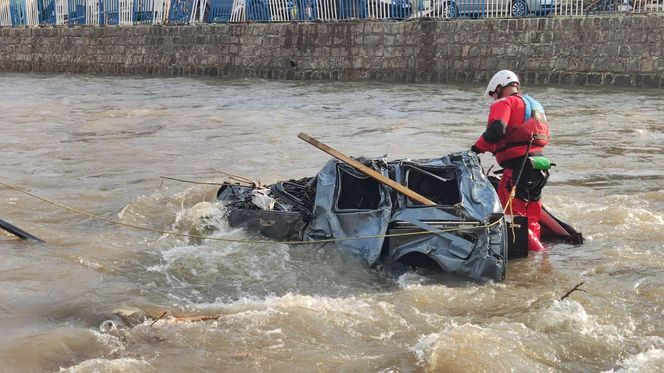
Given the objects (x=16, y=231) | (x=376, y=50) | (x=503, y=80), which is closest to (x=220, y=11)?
(x=376, y=50)

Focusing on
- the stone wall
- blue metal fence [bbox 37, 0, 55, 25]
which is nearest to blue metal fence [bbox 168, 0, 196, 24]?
the stone wall

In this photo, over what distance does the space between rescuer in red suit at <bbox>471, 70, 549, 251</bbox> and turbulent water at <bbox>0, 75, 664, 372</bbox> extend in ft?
1.87

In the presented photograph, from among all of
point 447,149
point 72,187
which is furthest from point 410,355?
point 447,149

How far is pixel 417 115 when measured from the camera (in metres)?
16.5

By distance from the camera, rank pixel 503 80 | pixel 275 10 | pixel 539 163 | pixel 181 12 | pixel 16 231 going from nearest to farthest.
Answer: pixel 539 163, pixel 503 80, pixel 16 231, pixel 275 10, pixel 181 12

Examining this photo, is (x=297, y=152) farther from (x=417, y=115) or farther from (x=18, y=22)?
(x=18, y=22)

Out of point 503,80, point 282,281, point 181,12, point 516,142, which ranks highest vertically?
point 181,12

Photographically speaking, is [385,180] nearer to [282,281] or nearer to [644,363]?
[282,281]

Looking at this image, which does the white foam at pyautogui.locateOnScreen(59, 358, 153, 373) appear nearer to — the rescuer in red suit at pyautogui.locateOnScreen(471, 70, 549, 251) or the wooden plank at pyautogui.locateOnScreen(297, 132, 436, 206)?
the wooden plank at pyautogui.locateOnScreen(297, 132, 436, 206)

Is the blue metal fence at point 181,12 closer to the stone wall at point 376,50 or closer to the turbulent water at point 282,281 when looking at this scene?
the stone wall at point 376,50

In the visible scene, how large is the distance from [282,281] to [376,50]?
16.2 m

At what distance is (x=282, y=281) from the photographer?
7113mm

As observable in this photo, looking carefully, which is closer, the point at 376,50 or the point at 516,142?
the point at 516,142

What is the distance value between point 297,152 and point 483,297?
6739 mm
